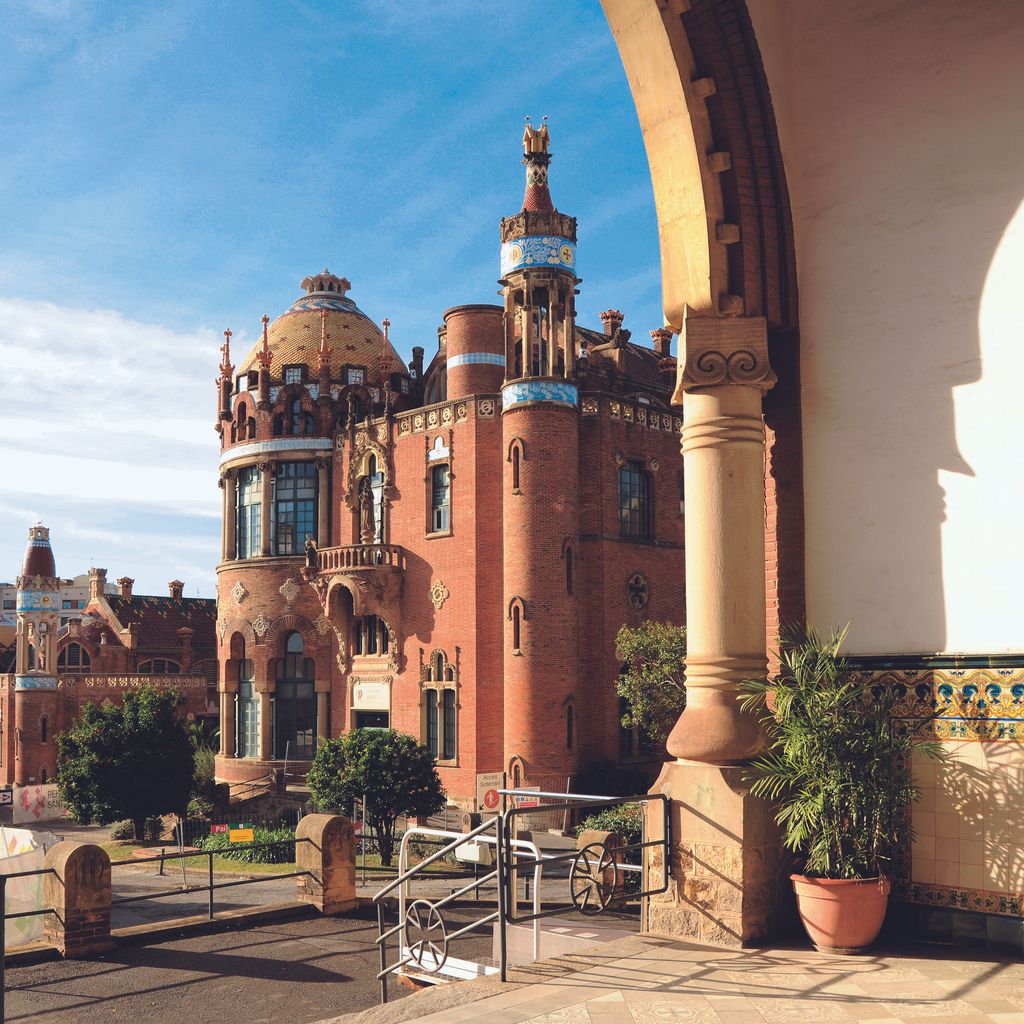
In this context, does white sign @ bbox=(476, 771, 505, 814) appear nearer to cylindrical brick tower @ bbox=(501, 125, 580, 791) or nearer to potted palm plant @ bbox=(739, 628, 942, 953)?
cylindrical brick tower @ bbox=(501, 125, 580, 791)

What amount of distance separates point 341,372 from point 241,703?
41.9 ft

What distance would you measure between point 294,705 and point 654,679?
51.7 ft

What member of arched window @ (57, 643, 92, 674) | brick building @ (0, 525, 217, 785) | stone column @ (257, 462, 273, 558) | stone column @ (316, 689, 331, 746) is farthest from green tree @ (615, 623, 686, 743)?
arched window @ (57, 643, 92, 674)

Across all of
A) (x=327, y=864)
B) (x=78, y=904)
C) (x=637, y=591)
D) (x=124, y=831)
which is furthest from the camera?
(x=124, y=831)

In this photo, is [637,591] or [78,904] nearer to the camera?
[78,904]

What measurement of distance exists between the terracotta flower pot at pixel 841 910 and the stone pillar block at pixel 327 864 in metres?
7.64

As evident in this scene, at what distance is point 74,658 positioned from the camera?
61688 millimetres

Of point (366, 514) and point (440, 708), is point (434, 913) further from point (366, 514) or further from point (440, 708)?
point (366, 514)

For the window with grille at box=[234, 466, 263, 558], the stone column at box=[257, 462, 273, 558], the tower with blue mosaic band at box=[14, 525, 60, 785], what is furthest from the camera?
the tower with blue mosaic band at box=[14, 525, 60, 785]

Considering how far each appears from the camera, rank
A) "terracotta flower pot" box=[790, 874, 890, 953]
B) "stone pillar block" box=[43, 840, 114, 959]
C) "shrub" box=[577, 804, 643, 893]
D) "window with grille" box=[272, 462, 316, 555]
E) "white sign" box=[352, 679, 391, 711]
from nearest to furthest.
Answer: "terracotta flower pot" box=[790, 874, 890, 953], "stone pillar block" box=[43, 840, 114, 959], "shrub" box=[577, 804, 643, 893], "white sign" box=[352, 679, 391, 711], "window with grille" box=[272, 462, 316, 555]

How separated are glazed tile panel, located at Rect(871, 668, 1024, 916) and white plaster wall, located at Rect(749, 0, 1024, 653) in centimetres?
31

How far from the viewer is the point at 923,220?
25.8 ft

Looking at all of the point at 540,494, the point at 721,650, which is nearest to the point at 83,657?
the point at 540,494

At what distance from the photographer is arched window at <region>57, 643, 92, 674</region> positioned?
60906 mm
